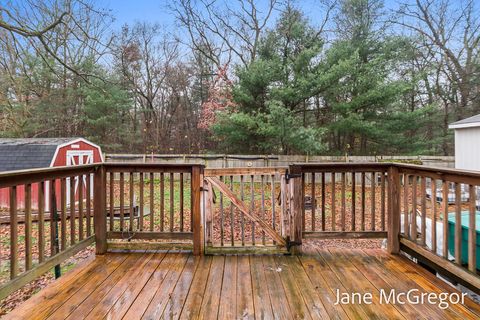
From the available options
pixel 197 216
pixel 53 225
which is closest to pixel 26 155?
pixel 53 225

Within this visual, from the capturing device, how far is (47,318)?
179 centimetres

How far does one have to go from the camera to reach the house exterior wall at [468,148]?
726 cm

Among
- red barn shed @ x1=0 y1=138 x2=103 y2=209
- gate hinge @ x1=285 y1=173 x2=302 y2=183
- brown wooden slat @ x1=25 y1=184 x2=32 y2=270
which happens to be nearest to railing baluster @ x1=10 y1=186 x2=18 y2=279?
brown wooden slat @ x1=25 y1=184 x2=32 y2=270

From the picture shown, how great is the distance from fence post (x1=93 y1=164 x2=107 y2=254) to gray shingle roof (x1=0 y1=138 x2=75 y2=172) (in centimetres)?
539

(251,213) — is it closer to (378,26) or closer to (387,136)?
(387,136)

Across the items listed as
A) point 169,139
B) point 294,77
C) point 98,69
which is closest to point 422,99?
point 294,77

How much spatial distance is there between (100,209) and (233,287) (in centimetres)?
165

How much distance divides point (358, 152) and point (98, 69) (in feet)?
38.6

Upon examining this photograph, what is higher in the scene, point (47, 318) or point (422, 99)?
point (422, 99)

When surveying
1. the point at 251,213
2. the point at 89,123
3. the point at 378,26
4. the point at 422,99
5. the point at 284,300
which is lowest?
the point at 284,300

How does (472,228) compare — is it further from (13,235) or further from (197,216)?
(13,235)

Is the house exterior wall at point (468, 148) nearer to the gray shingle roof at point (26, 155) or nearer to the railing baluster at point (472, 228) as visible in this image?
the railing baluster at point (472, 228)

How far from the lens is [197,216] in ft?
9.42

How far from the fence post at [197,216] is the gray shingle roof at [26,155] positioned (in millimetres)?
6096
